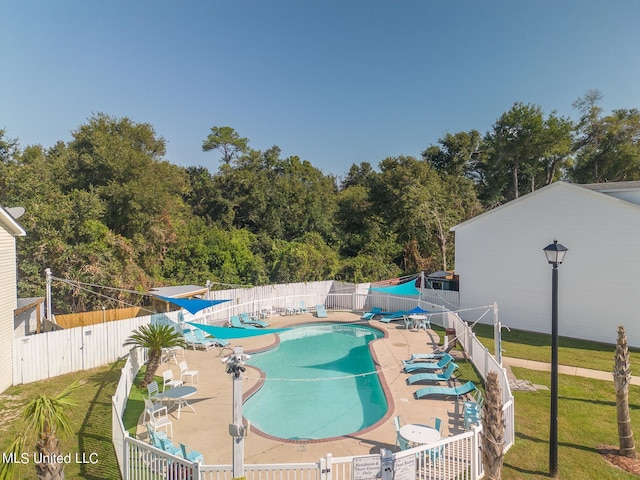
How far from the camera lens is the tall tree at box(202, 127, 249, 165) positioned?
43.5 meters

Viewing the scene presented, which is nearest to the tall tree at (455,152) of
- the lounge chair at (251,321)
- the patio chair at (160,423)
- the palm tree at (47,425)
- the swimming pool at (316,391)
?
the swimming pool at (316,391)

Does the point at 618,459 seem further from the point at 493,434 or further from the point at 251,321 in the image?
the point at 251,321

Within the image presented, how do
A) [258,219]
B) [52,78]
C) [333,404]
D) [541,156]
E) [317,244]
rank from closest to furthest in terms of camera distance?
[333,404] → [52,78] → [317,244] → [258,219] → [541,156]

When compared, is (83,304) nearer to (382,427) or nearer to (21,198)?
(21,198)

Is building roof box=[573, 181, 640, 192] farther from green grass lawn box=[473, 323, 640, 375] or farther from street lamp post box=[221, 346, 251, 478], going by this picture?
street lamp post box=[221, 346, 251, 478]

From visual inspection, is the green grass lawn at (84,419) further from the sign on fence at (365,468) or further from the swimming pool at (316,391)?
the sign on fence at (365,468)

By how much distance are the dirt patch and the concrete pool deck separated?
2896 millimetres

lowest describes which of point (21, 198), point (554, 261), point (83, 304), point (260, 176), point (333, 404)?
point (333, 404)

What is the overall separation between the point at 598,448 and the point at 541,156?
41138mm

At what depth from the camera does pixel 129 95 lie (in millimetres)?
25562

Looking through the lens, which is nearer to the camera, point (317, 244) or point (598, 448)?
point (598, 448)

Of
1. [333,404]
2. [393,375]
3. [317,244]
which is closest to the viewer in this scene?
[333,404]

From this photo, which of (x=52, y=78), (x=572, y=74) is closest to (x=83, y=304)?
(x=52, y=78)

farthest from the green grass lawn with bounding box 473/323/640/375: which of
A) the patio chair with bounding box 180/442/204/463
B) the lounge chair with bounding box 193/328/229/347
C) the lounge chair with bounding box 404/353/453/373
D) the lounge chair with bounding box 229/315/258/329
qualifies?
the patio chair with bounding box 180/442/204/463
